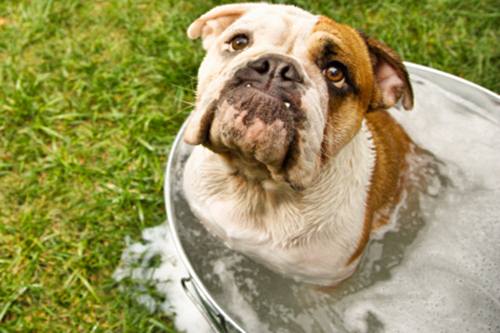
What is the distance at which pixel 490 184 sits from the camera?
11.6ft

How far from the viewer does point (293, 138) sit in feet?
6.96

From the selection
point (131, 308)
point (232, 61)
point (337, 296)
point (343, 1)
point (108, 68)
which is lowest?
point (131, 308)

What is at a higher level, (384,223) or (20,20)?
(20,20)

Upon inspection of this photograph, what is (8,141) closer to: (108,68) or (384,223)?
(108,68)

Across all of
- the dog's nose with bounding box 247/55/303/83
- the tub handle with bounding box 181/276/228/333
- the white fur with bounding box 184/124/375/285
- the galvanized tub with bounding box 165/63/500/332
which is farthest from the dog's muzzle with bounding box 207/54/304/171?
the tub handle with bounding box 181/276/228/333

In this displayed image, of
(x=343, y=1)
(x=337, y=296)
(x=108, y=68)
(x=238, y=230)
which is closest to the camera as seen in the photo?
(x=238, y=230)

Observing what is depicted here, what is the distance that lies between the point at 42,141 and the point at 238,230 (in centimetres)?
182

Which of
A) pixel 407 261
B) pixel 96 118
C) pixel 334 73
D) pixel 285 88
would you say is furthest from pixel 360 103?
pixel 96 118

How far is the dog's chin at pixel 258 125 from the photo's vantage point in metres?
2.07

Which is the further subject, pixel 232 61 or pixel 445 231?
pixel 445 231

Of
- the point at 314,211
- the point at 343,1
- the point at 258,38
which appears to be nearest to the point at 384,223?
the point at 314,211

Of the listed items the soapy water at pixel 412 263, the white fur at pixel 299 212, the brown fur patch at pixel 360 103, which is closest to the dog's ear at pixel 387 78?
the brown fur patch at pixel 360 103

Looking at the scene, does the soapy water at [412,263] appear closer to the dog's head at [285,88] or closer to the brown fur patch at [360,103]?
the brown fur patch at [360,103]

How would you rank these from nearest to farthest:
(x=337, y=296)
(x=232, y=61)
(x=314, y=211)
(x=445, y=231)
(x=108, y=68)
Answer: (x=232, y=61) → (x=314, y=211) → (x=337, y=296) → (x=445, y=231) → (x=108, y=68)
